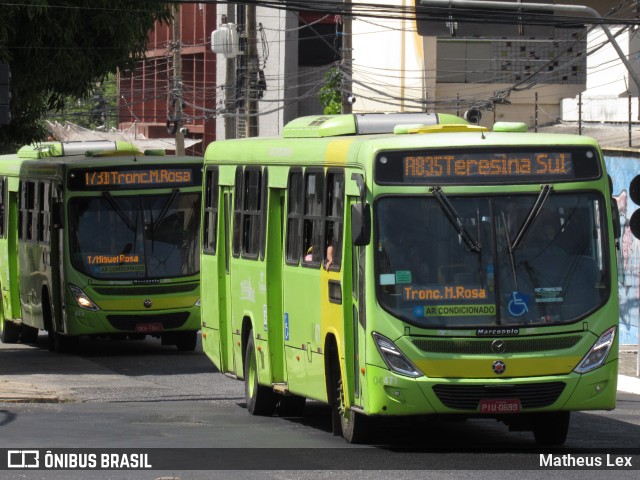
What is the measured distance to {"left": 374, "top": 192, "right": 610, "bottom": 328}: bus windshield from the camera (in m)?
12.0

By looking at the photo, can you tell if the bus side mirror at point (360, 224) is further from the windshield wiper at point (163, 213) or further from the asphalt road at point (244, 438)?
the windshield wiper at point (163, 213)

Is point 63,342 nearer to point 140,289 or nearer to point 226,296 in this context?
point 140,289

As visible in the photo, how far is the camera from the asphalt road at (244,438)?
11070 millimetres

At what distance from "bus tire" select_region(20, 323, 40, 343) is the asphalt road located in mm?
7139

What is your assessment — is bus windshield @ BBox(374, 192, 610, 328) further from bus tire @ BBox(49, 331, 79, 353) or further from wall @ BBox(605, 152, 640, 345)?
wall @ BBox(605, 152, 640, 345)

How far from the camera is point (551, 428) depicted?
1277cm

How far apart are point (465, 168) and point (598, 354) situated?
185 cm

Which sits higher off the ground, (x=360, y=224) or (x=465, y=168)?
(x=465, y=168)

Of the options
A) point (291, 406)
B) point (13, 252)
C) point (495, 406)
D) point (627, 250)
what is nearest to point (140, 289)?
point (13, 252)

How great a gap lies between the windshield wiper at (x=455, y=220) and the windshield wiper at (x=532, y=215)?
31 centimetres

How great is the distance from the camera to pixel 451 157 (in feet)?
40.5

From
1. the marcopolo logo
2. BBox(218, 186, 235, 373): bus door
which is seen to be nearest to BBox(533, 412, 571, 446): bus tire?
the marcopolo logo

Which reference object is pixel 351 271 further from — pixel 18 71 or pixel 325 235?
pixel 18 71

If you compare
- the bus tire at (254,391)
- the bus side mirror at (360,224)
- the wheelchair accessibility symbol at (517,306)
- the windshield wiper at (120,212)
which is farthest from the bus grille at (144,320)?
the wheelchair accessibility symbol at (517,306)
